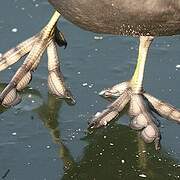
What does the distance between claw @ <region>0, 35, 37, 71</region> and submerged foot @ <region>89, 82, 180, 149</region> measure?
47 centimetres

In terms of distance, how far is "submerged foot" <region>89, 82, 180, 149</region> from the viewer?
3.01 m

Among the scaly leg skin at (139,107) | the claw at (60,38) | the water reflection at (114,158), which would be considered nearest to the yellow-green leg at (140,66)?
the scaly leg skin at (139,107)

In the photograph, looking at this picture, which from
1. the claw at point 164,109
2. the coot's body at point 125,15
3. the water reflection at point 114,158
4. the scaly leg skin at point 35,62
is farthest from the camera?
the scaly leg skin at point 35,62

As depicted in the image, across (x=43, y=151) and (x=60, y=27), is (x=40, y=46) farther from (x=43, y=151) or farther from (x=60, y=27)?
(x=43, y=151)

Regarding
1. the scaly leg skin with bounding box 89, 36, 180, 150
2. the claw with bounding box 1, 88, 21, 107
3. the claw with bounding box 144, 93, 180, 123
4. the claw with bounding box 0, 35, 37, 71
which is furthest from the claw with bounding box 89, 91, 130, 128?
the claw with bounding box 0, 35, 37, 71

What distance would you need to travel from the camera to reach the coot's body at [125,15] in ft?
8.20

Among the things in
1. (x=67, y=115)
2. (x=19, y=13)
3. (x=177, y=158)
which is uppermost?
(x=19, y=13)

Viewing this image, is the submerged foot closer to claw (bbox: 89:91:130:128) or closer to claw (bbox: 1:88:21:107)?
claw (bbox: 89:91:130:128)

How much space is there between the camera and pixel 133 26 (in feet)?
8.63

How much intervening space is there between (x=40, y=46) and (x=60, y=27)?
1.24 feet

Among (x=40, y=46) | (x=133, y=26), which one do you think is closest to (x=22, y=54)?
(x=40, y=46)

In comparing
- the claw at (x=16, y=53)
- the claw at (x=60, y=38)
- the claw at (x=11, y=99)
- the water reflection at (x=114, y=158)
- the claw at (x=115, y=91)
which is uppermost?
the claw at (x=60, y=38)

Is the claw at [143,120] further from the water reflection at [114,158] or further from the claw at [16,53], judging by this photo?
the claw at [16,53]

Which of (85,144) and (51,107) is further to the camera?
(51,107)
